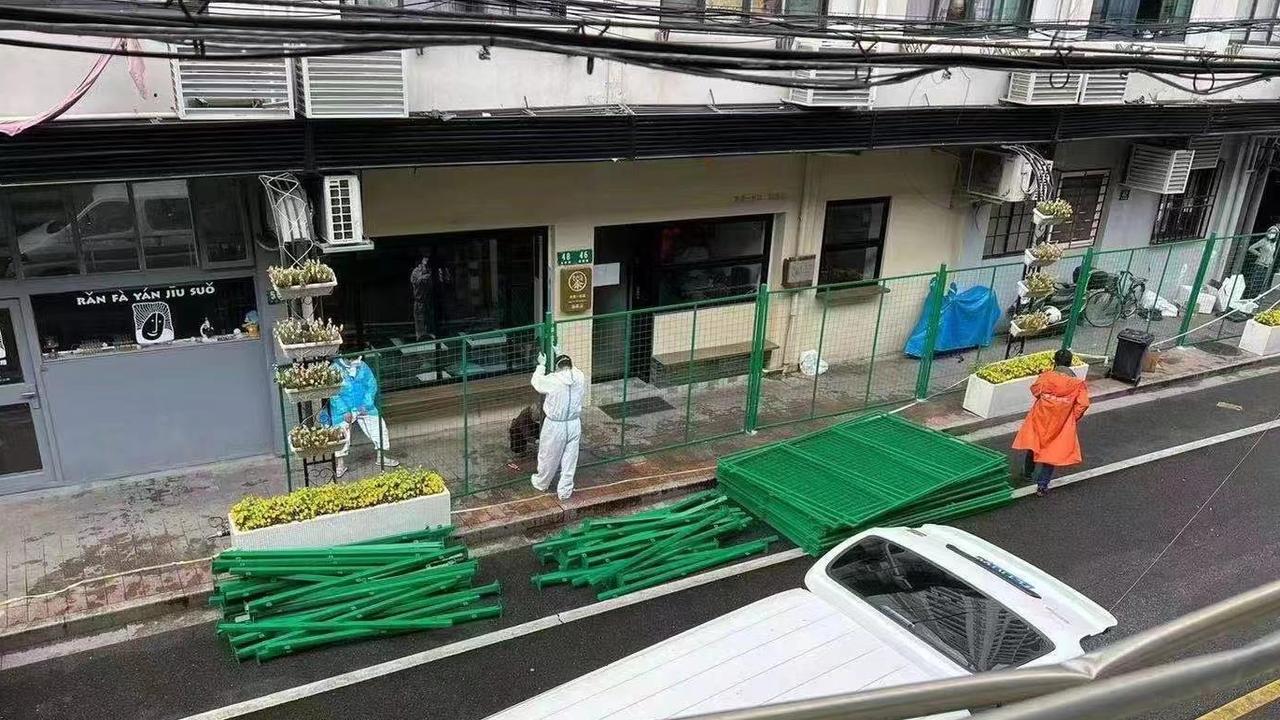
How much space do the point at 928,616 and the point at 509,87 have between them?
22.8 feet

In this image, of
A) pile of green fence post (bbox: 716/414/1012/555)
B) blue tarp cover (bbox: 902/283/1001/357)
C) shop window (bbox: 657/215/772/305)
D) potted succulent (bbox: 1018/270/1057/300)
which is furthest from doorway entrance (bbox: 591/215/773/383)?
potted succulent (bbox: 1018/270/1057/300)

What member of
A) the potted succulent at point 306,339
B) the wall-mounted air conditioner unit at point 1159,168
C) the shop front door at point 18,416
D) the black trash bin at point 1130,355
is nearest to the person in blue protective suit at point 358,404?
the potted succulent at point 306,339

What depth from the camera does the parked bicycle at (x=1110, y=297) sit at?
1514cm

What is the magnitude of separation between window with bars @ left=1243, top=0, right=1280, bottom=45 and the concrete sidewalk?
12115mm

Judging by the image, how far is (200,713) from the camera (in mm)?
6426

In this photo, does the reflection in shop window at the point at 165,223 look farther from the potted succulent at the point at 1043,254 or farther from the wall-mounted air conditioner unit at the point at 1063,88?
the potted succulent at the point at 1043,254

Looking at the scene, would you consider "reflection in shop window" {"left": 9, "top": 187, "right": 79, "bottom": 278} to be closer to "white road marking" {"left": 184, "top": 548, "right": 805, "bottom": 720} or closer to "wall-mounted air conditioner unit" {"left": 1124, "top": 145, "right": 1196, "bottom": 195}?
"white road marking" {"left": 184, "top": 548, "right": 805, "bottom": 720}

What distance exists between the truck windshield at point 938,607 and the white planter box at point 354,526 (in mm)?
3949

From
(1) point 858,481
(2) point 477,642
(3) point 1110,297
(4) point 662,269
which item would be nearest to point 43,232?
(2) point 477,642

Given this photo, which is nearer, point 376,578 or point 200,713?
point 200,713

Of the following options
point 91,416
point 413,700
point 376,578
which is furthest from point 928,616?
point 91,416

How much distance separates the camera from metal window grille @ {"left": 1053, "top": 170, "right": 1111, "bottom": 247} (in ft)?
51.9

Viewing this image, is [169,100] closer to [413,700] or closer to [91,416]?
[91,416]

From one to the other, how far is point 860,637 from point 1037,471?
19.3 feet
